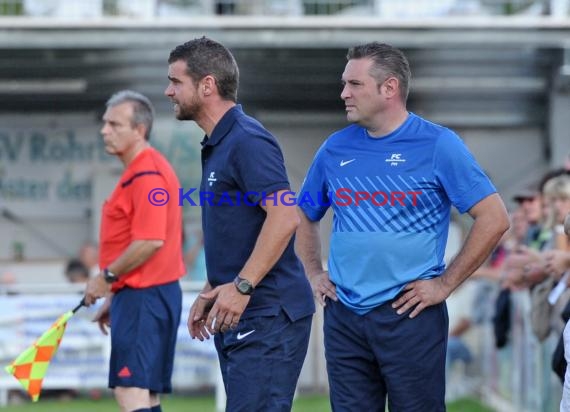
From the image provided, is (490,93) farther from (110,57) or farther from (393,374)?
(393,374)

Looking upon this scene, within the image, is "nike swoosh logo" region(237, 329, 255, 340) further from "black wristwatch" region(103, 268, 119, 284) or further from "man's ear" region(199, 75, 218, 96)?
"black wristwatch" region(103, 268, 119, 284)

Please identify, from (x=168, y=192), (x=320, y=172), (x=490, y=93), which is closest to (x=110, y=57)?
(x=490, y=93)

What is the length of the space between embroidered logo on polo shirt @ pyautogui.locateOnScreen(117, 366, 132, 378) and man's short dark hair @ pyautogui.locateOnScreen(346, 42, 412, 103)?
2.40m

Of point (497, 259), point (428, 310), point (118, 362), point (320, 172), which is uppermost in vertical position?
point (320, 172)

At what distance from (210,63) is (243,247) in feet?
2.75

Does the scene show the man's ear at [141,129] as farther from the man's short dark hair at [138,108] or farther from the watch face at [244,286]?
the watch face at [244,286]

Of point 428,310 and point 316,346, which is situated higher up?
point 428,310

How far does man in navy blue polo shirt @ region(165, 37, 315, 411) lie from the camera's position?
219 inches

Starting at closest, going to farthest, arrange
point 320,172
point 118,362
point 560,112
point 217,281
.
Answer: point 217,281, point 320,172, point 118,362, point 560,112

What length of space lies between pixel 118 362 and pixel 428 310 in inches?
87.1

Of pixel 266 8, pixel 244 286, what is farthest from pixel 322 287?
pixel 266 8

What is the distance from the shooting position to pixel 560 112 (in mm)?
18141

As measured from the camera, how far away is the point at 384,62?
6.06m

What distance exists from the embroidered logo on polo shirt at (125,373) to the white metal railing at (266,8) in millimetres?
10057
